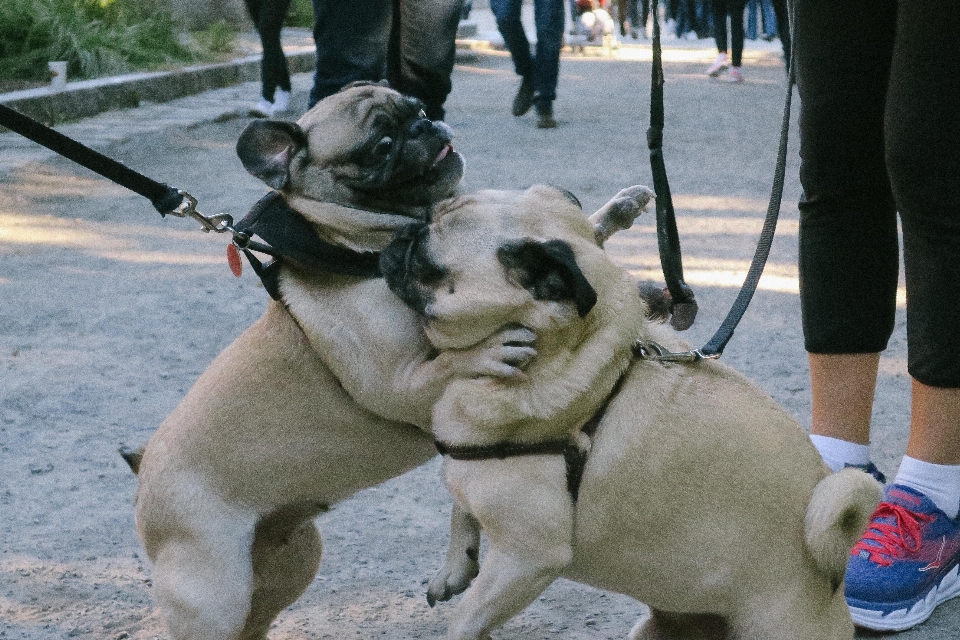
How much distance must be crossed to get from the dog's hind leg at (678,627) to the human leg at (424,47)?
11.2ft

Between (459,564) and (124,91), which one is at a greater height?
(124,91)

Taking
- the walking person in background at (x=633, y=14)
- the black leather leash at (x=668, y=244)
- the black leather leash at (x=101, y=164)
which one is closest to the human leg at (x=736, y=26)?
the walking person in background at (x=633, y=14)

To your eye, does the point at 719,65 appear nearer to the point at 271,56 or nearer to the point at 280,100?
the point at 280,100

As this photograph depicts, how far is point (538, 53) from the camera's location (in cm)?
958

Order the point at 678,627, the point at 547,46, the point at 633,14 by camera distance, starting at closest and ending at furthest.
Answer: the point at 678,627
the point at 547,46
the point at 633,14

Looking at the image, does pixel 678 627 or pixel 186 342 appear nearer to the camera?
pixel 678 627

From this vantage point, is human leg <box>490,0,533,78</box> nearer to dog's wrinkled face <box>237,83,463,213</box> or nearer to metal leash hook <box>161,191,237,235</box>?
dog's wrinkled face <box>237,83,463,213</box>

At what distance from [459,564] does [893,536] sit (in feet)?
3.57

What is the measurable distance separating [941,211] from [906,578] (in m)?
0.88

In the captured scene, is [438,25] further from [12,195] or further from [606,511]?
[606,511]

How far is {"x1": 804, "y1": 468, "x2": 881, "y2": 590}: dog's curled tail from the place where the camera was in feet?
6.60

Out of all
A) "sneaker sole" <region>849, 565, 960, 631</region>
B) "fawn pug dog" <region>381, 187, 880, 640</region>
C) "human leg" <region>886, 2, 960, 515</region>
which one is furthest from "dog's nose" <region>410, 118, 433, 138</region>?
"sneaker sole" <region>849, 565, 960, 631</region>

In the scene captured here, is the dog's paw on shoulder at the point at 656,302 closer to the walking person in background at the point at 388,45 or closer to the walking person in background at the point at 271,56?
the walking person in background at the point at 388,45

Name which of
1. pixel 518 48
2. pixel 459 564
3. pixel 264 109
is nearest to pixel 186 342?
pixel 459 564
